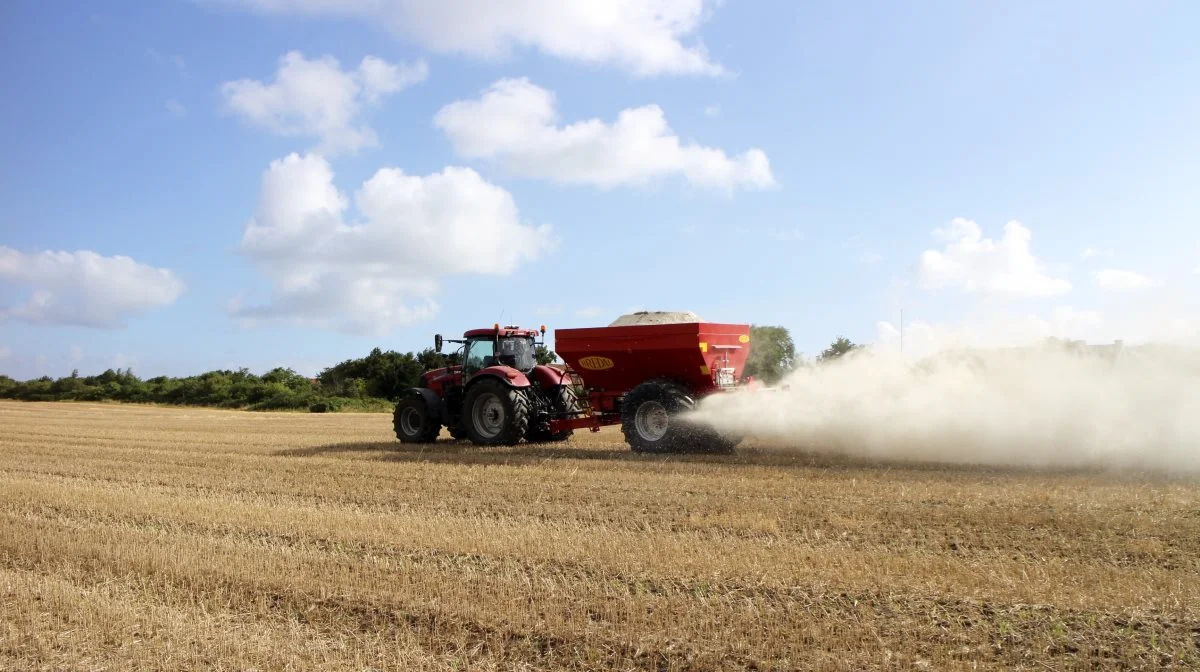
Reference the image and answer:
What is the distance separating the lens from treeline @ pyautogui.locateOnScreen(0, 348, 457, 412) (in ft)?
126

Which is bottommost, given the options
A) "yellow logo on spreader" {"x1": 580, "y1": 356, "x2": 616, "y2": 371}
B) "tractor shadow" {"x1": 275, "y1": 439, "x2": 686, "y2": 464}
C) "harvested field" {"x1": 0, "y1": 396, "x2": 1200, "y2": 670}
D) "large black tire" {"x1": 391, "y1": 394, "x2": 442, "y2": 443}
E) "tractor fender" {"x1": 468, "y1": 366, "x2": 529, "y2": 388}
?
"harvested field" {"x1": 0, "y1": 396, "x2": 1200, "y2": 670}

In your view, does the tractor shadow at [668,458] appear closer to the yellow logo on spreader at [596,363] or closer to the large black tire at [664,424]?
the large black tire at [664,424]

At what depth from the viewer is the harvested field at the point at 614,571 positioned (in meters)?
4.58

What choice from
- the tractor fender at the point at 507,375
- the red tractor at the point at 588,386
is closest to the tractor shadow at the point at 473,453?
the red tractor at the point at 588,386

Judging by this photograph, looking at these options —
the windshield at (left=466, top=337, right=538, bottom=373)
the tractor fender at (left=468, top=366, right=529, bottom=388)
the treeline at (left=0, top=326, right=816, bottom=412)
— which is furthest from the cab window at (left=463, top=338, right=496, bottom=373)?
the treeline at (left=0, top=326, right=816, bottom=412)

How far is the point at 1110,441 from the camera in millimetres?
10211

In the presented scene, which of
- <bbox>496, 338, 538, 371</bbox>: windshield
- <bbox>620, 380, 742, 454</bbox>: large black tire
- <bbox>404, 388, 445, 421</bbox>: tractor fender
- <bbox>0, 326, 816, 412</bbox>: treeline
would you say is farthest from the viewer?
<bbox>0, 326, 816, 412</bbox>: treeline

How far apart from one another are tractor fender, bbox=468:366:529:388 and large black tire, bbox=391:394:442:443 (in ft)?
4.79

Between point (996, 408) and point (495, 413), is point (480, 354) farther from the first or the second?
point (996, 408)

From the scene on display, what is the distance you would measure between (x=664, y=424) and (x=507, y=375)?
10.2 feet

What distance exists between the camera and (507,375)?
14492 millimetres

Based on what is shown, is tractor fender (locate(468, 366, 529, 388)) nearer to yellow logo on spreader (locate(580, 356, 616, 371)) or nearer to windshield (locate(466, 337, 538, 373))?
windshield (locate(466, 337, 538, 373))

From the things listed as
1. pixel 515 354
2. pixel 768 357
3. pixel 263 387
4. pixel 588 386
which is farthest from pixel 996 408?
pixel 263 387

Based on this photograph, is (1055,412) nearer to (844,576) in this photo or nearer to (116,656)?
(844,576)
